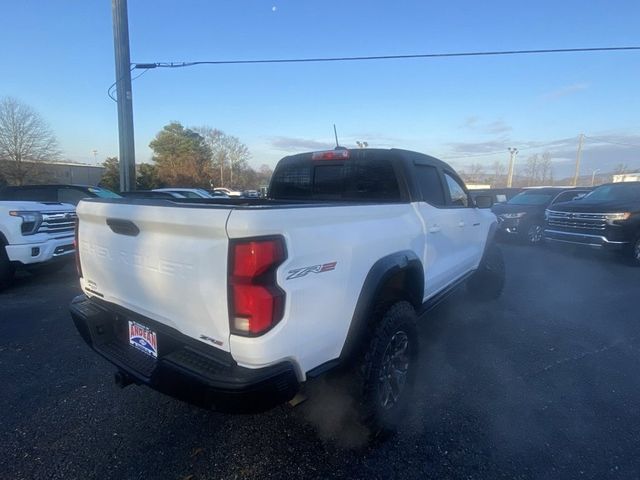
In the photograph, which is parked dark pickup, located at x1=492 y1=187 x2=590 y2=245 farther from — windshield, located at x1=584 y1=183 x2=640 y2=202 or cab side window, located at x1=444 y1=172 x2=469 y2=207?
cab side window, located at x1=444 y1=172 x2=469 y2=207

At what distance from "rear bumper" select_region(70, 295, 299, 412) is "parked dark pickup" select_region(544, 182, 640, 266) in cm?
904

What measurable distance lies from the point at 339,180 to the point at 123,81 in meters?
12.4

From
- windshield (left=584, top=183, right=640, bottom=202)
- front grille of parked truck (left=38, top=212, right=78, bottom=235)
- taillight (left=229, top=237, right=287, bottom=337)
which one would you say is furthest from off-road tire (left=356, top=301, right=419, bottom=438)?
windshield (left=584, top=183, right=640, bottom=202)

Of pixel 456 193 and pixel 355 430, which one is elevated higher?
pixel 456 193

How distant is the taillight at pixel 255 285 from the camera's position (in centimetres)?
162

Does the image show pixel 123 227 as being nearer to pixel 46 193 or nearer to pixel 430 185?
pixel 430 185

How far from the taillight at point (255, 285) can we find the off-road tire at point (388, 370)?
2.84 ft

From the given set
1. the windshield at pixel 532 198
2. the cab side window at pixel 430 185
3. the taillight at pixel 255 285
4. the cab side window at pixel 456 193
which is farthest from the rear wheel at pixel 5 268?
the windshield at pixel 532 198

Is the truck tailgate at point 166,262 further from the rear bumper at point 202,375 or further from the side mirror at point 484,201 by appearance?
the side mirror at point 484,201

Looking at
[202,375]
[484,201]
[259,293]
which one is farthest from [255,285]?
[484,201]

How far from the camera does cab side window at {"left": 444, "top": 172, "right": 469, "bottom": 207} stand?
3.85 metres

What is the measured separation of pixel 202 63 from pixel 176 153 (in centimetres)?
3664

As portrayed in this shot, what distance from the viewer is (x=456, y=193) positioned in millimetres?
4035

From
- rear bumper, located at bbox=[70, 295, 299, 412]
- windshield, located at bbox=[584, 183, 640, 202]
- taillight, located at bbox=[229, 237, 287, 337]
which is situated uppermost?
windshield, located at bbox=[584, 183, 640, 202]
